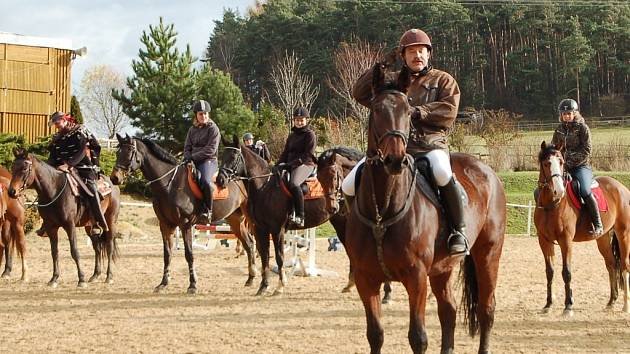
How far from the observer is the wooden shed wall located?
33.8 m

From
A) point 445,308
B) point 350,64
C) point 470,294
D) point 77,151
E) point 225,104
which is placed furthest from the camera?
point 350,64

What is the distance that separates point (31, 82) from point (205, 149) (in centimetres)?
2431

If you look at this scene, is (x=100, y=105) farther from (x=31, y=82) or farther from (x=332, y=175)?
(x=332, y=175)

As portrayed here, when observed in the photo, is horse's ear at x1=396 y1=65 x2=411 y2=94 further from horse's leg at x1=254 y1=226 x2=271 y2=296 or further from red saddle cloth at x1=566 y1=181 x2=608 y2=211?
horse's leg at x1=254 y1=226 x2=271 y2=296

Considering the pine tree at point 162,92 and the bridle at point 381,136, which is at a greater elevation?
the pine tree at point 162,92

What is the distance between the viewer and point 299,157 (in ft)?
→ 43.2

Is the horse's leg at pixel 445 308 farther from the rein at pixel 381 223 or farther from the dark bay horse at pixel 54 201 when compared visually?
the dark bay horse at pixel 54 201

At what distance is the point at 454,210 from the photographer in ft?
20.1

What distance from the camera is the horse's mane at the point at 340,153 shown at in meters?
11.8

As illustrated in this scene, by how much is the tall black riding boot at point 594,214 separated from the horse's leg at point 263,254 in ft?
17.0

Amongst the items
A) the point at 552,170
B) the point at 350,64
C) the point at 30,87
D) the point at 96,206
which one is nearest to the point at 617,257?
the point at 552,170

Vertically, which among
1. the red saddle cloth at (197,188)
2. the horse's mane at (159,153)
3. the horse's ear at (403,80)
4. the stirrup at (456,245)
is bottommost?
the stirrup at (456,245)

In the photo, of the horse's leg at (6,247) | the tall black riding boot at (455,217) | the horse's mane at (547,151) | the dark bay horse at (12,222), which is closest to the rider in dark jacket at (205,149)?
the dark bay horse at (12,222)

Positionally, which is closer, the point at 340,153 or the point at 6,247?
the point at 340,153
